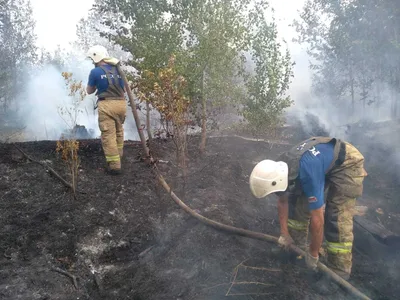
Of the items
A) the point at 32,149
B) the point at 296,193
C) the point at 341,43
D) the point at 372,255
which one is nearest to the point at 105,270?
the point at 296,193

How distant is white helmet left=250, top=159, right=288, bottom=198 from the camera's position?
11.1ft

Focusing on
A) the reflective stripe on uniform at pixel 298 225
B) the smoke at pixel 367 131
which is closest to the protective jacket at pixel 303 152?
the reflective stripe on uniform at pixel 298 225

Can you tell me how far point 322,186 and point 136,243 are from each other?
2.41 m

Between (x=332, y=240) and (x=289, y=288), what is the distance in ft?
2.36

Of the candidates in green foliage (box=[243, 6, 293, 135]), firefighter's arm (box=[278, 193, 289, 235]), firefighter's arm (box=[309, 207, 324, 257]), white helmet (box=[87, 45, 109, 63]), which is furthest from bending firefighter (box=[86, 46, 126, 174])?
green foliage (box=[243, 6, 293, 135])

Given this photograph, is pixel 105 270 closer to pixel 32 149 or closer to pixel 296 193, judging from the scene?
pixel 296 193

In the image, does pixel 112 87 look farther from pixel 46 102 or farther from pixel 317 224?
pixel 46 102

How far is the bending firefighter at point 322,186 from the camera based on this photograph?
330cm

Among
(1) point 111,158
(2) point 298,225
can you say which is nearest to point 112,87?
(1) point 111,158

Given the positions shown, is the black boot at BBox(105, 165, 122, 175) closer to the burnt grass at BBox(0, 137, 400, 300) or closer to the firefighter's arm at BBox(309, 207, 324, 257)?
the burnt grass at BBox(0, 137, 400, 300)

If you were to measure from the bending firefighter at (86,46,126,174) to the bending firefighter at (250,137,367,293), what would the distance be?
105 inches

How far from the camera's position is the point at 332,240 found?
3607 mm

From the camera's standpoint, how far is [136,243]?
4172 millimetres

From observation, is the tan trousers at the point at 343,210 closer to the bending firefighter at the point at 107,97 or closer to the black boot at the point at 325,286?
the black boot at the point at 325,286
